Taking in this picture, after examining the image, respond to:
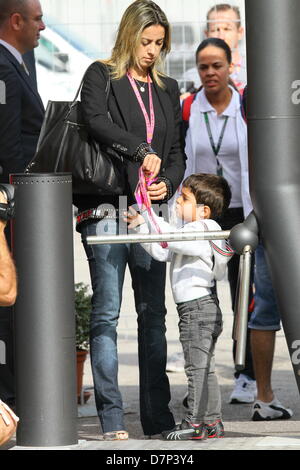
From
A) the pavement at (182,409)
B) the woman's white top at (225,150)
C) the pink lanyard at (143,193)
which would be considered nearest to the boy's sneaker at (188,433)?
the pavement at (182,409)

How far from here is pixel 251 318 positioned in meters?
6.35

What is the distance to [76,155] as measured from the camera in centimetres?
546

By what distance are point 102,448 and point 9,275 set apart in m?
0.73

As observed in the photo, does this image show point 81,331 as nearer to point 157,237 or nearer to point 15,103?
Result: point 15,103

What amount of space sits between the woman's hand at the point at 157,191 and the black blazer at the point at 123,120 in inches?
3.0

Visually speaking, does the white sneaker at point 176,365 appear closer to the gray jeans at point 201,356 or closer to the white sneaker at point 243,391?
the white sneaker at point 243,391

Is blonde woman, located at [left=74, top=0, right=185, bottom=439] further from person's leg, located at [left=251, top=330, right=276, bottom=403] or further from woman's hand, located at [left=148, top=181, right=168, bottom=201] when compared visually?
person's leg, located at [left=251, top=330, right=276, bottom=403]

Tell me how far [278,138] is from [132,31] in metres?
1.52

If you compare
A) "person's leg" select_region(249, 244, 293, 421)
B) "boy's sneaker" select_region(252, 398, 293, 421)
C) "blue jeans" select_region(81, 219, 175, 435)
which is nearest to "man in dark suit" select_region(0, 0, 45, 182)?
"blue jeans" select_region(81, 219, 175, 435)

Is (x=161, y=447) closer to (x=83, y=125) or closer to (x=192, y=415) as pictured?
(x=192, y=415)

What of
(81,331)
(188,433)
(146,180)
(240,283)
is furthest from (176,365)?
(240,283)

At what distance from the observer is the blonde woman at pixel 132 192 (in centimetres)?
540

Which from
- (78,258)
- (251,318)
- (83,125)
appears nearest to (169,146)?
(83,125)

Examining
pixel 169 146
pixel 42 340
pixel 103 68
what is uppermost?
pixel 103 68
